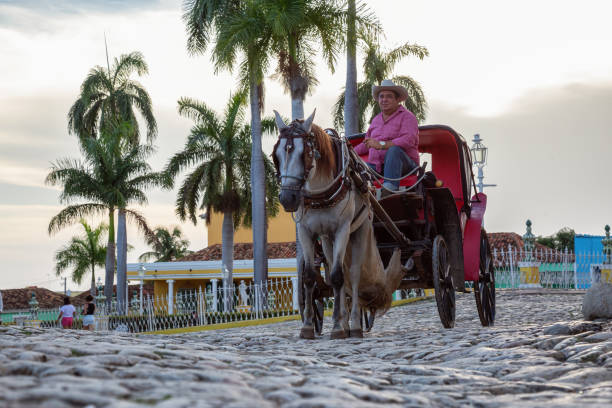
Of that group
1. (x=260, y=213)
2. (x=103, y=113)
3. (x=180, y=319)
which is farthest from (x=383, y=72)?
(x=103, y=113)

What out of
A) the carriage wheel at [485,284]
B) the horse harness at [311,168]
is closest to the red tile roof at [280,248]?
the carriage wheel at [485,284]

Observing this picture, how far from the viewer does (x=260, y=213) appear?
83.4 feet

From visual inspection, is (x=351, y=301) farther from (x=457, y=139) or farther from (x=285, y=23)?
(x=285, y=23)

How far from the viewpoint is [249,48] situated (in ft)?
73.0

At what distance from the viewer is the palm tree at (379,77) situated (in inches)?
992

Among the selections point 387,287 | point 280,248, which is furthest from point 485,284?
point 280,248

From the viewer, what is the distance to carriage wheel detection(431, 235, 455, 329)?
7797 millimetres

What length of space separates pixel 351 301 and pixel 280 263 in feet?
89.6

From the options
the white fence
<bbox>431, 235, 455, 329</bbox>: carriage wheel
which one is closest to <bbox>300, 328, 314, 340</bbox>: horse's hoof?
<bbox>431, 235, 455, 329</bbox>: carriage wheel

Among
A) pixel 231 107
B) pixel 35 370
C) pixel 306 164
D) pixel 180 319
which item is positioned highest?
pixel 231 107

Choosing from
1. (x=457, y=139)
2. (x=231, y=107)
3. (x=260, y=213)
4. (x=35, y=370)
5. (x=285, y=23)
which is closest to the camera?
(x=35, y=370)

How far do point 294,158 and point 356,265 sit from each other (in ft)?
4.73

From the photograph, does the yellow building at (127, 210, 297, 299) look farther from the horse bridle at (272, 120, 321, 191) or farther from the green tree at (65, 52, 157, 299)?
the horse bridle at (272, 120, 321, 191)

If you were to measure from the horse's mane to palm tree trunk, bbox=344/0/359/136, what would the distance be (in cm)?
1345
